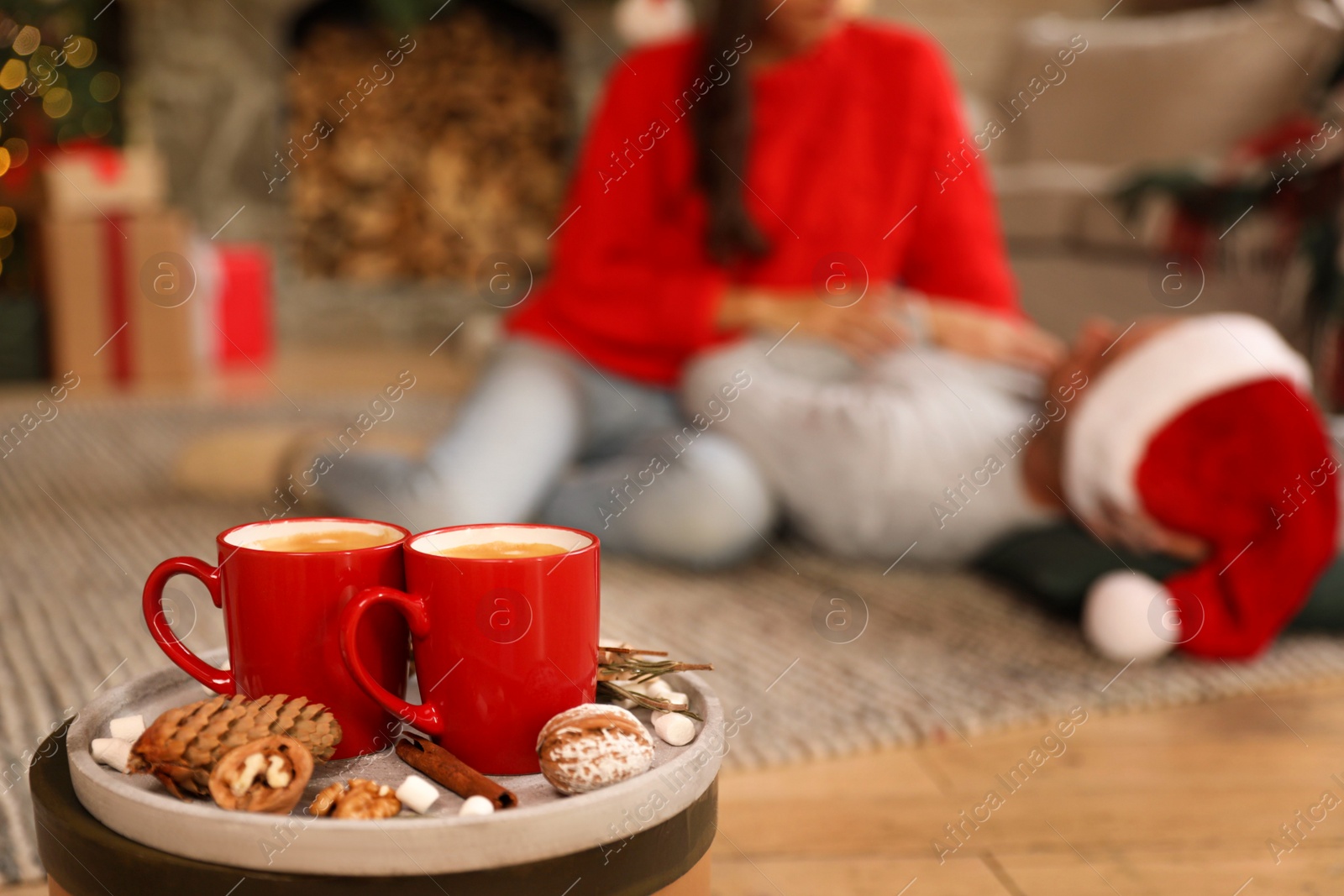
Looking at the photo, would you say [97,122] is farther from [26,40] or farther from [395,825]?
[395,825]

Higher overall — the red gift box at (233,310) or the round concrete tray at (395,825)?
the round concrete tray at (395,825)

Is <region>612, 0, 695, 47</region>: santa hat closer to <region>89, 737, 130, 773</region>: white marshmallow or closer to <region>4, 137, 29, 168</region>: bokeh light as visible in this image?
<region>4, 137, 29, 168</region>: bokeh light

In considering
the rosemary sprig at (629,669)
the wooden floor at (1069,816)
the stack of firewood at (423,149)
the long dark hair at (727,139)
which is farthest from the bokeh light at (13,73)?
the rosemary sprig at (629,669)

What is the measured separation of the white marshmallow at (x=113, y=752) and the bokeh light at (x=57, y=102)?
2.54 m

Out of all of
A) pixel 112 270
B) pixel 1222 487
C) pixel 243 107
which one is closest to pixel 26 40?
pixel 112 270

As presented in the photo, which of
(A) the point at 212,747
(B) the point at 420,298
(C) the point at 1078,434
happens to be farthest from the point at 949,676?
(B) the point at 420,298

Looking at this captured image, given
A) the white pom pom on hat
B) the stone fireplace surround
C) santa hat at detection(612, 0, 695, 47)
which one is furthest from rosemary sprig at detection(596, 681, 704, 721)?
the stone fireplace surround

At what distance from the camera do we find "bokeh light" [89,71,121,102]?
2557 mm

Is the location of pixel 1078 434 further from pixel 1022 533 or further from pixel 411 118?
pixel 411 118

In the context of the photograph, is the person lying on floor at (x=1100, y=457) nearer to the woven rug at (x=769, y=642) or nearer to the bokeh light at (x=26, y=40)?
the woven rug at (x=769, y=642)

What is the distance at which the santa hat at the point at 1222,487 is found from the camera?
97 centimetres

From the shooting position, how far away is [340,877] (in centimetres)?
34

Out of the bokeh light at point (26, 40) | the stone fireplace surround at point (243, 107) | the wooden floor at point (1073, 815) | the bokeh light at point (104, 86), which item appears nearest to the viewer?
the wooden floor at point (1073, 815)

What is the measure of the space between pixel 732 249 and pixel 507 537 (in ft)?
3.20
